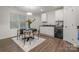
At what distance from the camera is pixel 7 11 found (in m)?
1.71

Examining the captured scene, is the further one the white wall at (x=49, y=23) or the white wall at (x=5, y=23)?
the white wall at (x=49, y=23)

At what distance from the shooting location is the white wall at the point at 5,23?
5.55ft

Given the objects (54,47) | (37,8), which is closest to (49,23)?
(37,8)

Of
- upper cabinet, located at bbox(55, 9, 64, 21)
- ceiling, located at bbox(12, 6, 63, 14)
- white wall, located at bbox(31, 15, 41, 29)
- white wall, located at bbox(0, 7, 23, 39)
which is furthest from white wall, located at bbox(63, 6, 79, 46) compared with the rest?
white wall, located at bbox(0, 7, 23, 39)

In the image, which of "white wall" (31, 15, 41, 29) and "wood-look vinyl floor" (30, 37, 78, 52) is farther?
"white wall" (31, 15, 41, 29)

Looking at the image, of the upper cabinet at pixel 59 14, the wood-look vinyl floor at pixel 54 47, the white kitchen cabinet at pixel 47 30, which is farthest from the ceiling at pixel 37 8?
the wood-look vinyl floor at pixel 54 47

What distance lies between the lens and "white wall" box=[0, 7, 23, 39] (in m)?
1.69

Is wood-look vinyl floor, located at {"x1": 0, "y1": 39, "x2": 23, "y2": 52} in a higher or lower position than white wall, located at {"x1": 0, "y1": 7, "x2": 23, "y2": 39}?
lower

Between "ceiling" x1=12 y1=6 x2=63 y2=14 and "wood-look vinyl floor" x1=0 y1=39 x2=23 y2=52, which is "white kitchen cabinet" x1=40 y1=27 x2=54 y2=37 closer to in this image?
"ceiling" x1=12 y1=6 x2=63 y2=14

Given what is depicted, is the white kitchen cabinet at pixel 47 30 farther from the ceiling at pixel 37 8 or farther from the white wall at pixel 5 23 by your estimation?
the white wall at pixel 5 23

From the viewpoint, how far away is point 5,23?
5.68 feet
